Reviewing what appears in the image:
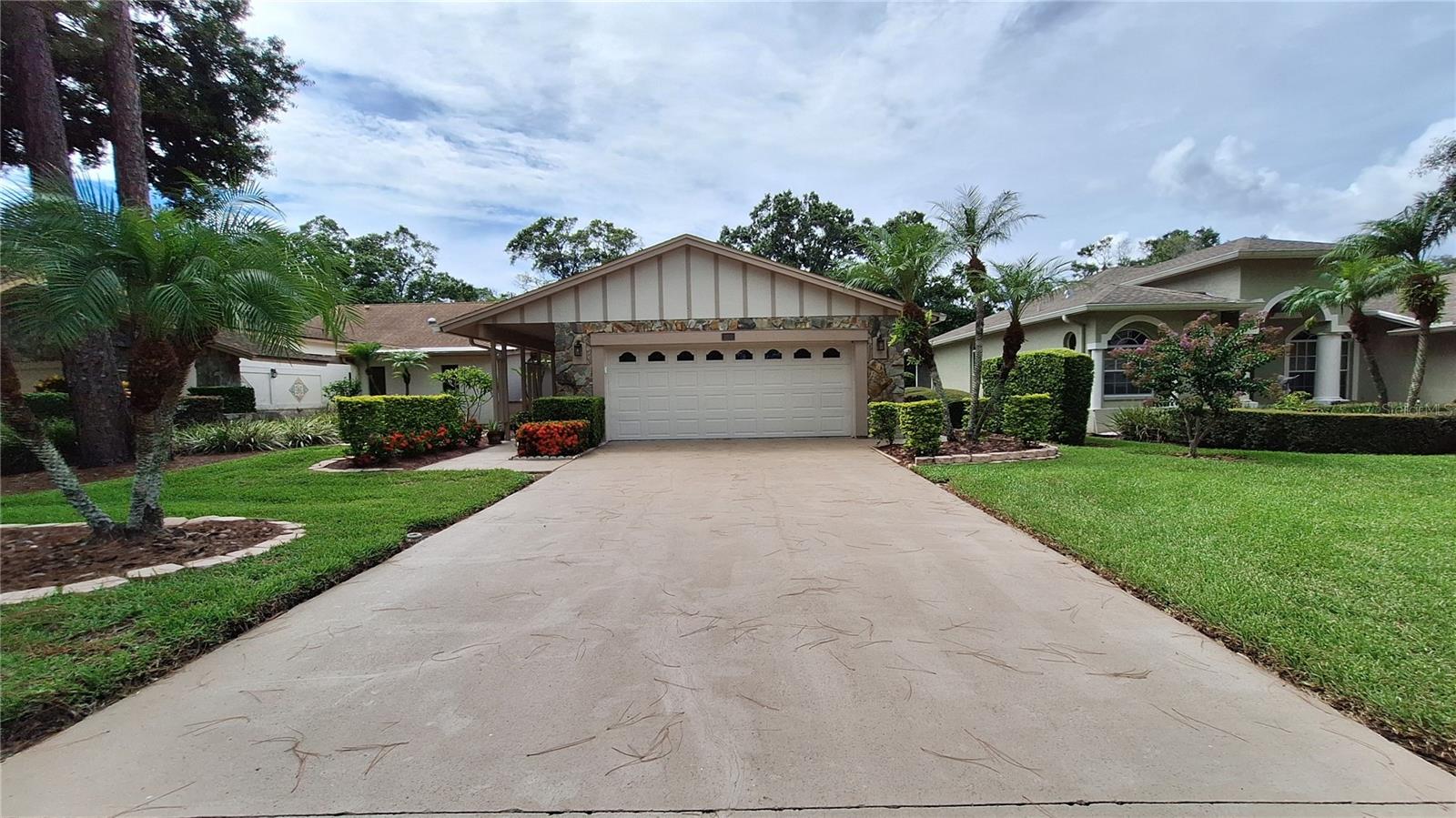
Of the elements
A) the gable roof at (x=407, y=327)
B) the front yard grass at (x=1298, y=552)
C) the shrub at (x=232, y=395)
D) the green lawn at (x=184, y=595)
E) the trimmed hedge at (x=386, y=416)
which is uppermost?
the gable roof at (x=407, y=327)

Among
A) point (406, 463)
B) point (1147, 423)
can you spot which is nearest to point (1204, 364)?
point (1147, 423)

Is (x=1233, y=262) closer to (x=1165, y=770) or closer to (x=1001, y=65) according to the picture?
(x=1001, y=65)

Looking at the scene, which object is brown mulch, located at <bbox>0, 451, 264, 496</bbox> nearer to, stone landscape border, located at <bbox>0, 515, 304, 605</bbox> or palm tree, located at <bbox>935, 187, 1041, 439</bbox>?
stone landscape border, located at <bbox>0, 515, 304, 605</bbox>

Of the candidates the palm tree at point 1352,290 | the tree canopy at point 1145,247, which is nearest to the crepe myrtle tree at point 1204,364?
the palm tree at point 1352,290

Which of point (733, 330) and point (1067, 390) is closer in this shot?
point (1067, 390)

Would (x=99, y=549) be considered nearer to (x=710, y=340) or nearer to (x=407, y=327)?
(x=710, y=340)

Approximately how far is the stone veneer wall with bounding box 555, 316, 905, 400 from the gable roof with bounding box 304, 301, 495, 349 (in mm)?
7556

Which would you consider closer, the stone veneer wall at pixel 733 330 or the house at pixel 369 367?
the stone veneer wall at pixel 733 330

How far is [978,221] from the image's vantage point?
33.2 ft

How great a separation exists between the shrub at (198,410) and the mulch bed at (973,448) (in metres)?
14.9

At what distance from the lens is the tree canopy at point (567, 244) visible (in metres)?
36.5

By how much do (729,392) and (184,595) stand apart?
10917 mm

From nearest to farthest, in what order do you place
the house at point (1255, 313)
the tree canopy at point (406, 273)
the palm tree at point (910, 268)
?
Answer: the palm tree at point (910, 268), the house at point (1255, 313), the tree canopy at point (406, 273)

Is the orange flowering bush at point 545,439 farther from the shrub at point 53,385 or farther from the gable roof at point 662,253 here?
the shrub at point 53,385
